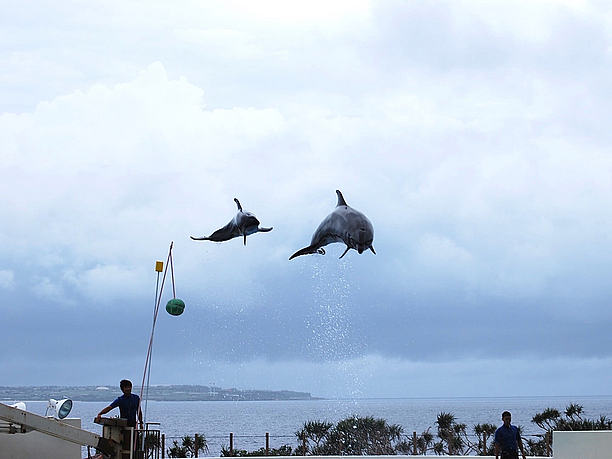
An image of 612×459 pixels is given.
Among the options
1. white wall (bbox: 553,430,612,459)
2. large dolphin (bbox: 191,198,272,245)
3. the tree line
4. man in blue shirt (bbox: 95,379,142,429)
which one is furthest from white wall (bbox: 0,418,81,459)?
the tree line

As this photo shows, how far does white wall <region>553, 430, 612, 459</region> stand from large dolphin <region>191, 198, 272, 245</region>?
5361mm

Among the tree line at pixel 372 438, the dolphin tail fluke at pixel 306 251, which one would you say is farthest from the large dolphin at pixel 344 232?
the tree line at pixel 372 438

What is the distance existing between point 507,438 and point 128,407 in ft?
15.9

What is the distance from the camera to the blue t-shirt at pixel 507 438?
40.1 feet

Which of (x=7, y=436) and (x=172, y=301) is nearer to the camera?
(x=7, y=436)

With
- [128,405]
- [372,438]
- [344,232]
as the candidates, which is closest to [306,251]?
[344,232]

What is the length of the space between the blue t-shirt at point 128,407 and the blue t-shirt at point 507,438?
4.68 m

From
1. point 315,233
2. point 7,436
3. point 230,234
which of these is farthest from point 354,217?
point 7,436

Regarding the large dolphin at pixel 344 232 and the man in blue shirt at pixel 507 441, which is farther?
the man in blue shirt at pixel 507 441

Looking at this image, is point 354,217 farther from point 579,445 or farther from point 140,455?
point 579,445

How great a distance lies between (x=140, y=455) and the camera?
1050cm

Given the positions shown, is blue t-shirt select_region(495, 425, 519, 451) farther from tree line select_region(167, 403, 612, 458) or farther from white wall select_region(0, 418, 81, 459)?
tree line select_region(167, 403, 612, 458)

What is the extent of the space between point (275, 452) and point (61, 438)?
14175 millimetres

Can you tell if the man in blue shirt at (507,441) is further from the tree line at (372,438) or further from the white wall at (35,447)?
the tree line at (372,438)
